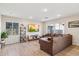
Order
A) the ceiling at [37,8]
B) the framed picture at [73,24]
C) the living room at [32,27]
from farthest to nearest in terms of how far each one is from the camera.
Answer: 1. the framed picture at [73,24]
2. the living room at [32,27]
3. the ceiling at [37,8]

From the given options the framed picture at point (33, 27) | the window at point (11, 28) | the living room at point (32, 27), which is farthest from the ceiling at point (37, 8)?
the framed picture at point (33, 27)

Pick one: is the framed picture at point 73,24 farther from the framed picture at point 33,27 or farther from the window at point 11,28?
the window at point 11,28

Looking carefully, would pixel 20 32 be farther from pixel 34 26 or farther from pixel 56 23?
pixel 56 23

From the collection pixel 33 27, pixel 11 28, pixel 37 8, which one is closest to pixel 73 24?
pixel 37 8

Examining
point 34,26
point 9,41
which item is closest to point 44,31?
point 34,26

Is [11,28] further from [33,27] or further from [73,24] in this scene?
[73,24]

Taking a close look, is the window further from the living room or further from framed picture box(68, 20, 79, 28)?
framed picture box(68, 20, 79, 28)

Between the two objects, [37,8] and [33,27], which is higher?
[37,8]

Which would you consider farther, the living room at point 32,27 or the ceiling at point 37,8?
the living room at point 32,27

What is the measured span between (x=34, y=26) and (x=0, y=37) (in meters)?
4.06

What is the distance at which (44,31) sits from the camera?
32.4ft

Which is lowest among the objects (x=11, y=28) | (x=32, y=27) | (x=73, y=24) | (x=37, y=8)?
(x=11, y=28)

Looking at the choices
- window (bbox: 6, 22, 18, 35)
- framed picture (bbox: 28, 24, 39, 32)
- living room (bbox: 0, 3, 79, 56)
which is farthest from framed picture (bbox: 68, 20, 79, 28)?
window (bbox: 6, 22, 18, 35)

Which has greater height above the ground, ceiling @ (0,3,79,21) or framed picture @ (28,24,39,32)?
ceiling @ (0,3,79,21)
